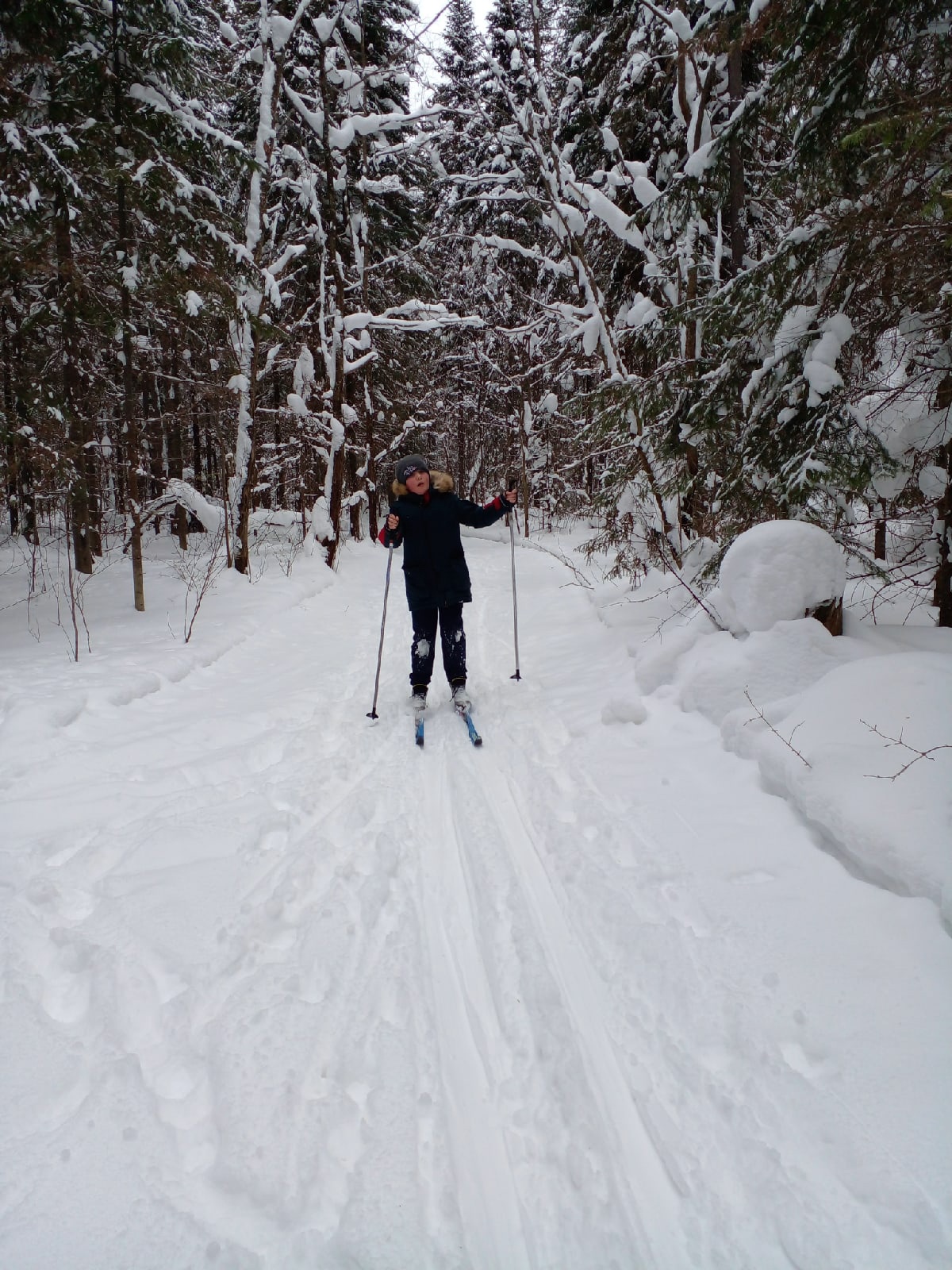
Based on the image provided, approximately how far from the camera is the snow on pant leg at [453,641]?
554cm

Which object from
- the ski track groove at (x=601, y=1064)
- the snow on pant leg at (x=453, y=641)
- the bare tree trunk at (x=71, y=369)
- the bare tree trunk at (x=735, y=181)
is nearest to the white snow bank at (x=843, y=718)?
the ski track groove at (x=601, y=1064)

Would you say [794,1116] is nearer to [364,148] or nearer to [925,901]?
[925,901]

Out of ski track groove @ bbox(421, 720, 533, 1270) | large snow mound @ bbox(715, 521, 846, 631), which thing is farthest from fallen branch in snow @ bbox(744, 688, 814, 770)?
ski track groove @ bbox(421, 720, 533, 1270)

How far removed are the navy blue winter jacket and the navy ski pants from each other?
9 cm

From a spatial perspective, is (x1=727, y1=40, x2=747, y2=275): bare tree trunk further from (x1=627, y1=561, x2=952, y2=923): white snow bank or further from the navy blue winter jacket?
(x1=627, y1=561, x2=952, y2=923): white snow bank

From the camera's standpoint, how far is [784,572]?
177 inches

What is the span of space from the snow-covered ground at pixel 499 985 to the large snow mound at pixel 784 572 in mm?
279

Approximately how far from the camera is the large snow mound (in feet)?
14.6

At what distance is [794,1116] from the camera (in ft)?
5.95

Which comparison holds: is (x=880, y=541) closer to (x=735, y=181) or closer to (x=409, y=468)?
(x=735, y=181)

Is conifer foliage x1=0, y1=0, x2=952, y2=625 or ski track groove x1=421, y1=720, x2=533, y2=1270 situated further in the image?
conifer foliage x1=0, y1=0, x2=952, y2=625

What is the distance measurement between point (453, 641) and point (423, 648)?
29cm

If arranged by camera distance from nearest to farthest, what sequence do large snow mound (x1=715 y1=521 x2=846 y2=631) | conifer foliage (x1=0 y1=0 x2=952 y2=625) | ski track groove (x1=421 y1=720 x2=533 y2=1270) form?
1. ski track groove (x1=421 y1=720 x2=533 y2=1270)
2. conifer foliage (x1=0 y1=0 x2=952 y2=625)
3. large snow mound (x1=715 y1=521 x2=846 y2=631)

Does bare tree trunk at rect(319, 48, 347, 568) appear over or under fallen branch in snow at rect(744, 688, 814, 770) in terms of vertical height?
over
